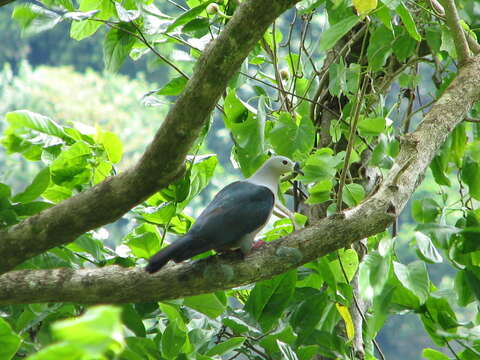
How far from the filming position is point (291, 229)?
2.51 meters

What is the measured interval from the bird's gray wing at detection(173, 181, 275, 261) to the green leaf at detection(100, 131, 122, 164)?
14.4 inches

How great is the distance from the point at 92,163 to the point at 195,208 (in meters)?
12.1

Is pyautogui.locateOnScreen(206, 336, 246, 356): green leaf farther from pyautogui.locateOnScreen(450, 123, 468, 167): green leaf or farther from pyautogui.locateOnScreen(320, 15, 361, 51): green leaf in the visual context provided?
pyautogui.locateOnScreen(450, 123, 468, 167): green leaf

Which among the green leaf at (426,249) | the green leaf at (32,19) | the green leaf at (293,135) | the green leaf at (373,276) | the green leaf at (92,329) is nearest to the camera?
the green leaf at (92,329)

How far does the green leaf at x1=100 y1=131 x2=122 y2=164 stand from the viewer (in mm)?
2348

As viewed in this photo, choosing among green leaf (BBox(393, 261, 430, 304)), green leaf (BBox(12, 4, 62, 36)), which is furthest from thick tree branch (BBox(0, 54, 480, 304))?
green leaf (BBox(12, 4, 62, 36))

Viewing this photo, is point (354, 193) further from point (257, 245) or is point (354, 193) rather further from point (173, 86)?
point (173, 86)

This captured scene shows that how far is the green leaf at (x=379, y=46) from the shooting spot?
2.32 metres

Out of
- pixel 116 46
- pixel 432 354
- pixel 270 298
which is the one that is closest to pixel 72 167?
pixel 116 46

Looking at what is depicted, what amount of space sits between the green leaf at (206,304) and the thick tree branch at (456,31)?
1.18 meters

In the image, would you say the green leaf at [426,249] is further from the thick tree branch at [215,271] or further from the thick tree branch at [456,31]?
the thick tree branch at [456,31]

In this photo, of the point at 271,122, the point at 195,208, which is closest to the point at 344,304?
the point at 271,122

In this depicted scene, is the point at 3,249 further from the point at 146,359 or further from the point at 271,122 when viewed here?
the point at 271,122

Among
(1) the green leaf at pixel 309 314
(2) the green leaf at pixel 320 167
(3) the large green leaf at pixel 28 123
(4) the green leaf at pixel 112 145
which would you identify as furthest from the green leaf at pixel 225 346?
(3) the large green leaf at pixel 28 123
